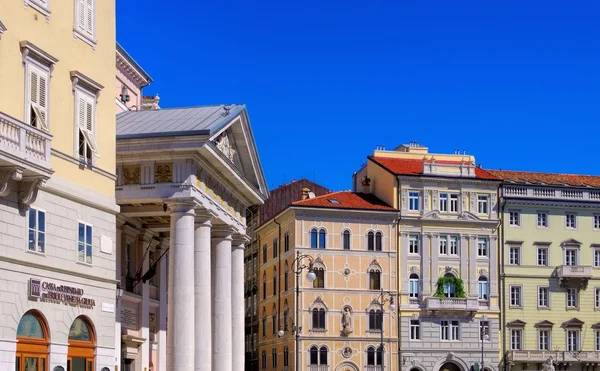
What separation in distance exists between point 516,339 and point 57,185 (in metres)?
66.8

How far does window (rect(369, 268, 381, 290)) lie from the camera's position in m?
88.2

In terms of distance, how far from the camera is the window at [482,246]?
296 feet

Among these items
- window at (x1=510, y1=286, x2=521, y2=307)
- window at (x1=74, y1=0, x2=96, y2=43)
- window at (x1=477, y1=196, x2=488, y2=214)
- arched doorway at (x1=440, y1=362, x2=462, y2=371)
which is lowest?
arched doorway at (x1=440, y1=362, x2=462, y2=371)

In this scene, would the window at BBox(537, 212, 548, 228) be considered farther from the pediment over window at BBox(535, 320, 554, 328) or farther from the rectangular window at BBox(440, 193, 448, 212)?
the rectangular window at BBox(440, 193, 448, 212)

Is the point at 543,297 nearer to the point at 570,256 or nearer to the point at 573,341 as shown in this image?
the point at 570,256

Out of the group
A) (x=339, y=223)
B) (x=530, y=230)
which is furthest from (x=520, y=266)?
(x=339, y=223)

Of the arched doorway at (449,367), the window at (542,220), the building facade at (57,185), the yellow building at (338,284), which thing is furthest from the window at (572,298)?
the building facade at (57,185)

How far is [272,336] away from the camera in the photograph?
92.2 meters

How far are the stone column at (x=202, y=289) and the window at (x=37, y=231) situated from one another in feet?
43.8

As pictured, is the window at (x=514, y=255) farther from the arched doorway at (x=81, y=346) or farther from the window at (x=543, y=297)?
the arched doorway at (x=81, y=346)

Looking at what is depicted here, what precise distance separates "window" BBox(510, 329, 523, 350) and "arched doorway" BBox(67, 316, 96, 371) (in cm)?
6354

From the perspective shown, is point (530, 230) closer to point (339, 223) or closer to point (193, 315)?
point (339, 223)

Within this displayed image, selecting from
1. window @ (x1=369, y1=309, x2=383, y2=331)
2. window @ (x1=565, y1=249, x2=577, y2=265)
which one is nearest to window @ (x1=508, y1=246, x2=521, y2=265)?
window @ (x1=565, y1=249, x2=577, y2=265)

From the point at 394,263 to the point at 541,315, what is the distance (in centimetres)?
1281
